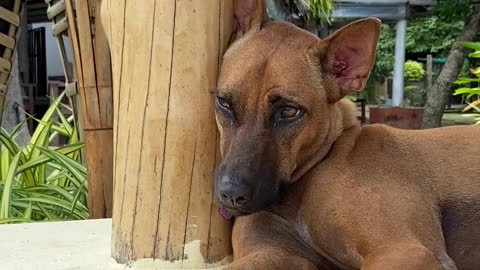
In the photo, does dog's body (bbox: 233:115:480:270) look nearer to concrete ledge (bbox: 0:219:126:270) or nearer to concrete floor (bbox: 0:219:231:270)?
concrete floor (bbox: 0:219:231:270)

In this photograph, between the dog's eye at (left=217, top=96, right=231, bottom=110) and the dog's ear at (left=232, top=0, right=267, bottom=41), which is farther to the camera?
the dog's ear at (left=232, top=0, right=267, bottom=41)

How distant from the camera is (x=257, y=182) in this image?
2.32 metres

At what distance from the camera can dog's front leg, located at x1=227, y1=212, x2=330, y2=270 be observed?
102 inches

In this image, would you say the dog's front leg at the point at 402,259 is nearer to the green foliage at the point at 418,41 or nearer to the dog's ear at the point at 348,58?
the dog's ear at the point at 348,58

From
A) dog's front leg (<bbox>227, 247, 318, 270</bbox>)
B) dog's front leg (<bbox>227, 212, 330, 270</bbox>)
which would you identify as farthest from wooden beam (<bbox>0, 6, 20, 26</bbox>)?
dog's front leg (<bbox>227, 247, 318, 270</bbox>)

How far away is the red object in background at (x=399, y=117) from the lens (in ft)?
38.2

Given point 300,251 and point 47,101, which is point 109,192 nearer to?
point 300,251

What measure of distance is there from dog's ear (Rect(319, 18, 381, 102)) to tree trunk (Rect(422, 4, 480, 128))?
8.25m

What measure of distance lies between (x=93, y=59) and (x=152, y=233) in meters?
1.49

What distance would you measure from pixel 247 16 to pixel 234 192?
75cm

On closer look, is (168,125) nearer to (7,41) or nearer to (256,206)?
(256,206)

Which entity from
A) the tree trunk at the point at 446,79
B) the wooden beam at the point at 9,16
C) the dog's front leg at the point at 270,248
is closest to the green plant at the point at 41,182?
the wooden beam at the point at 9,16

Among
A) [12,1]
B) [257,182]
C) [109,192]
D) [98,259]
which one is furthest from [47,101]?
[257,182]

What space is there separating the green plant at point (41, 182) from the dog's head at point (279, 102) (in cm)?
238
